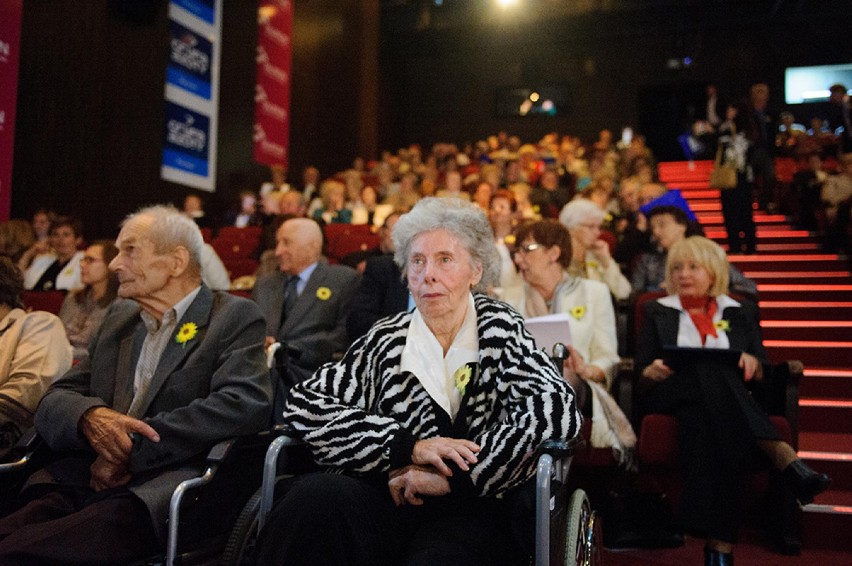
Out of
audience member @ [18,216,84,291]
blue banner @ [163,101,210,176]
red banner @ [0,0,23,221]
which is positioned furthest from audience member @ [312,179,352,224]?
audience member @ [18,216,84,291]

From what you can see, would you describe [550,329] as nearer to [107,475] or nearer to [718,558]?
[718,558]

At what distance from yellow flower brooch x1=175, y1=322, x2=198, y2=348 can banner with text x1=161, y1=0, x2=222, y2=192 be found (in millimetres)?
6419

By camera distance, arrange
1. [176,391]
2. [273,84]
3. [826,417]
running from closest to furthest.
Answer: [176,391]
[826,417]
[273,84]

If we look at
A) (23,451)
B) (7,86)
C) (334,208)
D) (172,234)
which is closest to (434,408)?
(172,234)

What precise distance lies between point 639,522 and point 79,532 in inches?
81.4

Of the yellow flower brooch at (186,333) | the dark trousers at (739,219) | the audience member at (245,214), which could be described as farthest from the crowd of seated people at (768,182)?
the yellow flower brooch at (186,333)

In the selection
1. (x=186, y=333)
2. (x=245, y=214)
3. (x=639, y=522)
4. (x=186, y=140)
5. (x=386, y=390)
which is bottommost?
(x=639, y=522)

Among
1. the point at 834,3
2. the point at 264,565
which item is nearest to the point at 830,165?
the point at 834,3

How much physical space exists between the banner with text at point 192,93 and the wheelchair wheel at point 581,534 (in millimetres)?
7065

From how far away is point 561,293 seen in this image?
3.21m

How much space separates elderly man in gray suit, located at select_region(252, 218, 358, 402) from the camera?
3400mm

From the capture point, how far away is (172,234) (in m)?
2.24

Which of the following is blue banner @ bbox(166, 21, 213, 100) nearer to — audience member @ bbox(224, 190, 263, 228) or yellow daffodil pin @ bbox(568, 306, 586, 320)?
audience member @ bbox(224, 190, 263, 228)

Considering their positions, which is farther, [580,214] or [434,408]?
[580,214]
